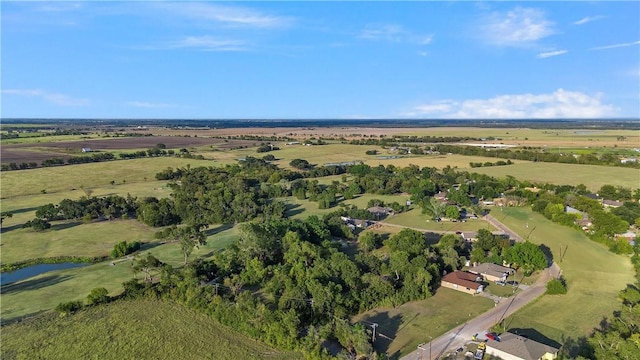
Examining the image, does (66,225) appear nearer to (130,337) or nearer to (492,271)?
(130,337)

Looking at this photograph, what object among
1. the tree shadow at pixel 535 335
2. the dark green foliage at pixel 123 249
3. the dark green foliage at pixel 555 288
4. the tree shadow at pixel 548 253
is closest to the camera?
the tree shadow at pixel 535 335

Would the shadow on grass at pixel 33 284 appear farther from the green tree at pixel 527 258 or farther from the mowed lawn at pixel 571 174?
the mowed lawn at pixel 571 174

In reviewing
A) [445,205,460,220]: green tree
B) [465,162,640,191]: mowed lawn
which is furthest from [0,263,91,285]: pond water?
[465,162,640,191]: mowed lawn

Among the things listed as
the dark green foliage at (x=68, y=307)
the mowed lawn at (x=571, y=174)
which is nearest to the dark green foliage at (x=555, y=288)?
the dark green foliage at (x=68, y=307)

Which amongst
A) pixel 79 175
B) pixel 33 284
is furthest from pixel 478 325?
pixel 79 175

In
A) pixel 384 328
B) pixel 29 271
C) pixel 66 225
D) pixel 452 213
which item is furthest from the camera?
pixel 452 213

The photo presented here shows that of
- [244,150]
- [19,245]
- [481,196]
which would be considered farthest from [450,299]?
[244,150]
